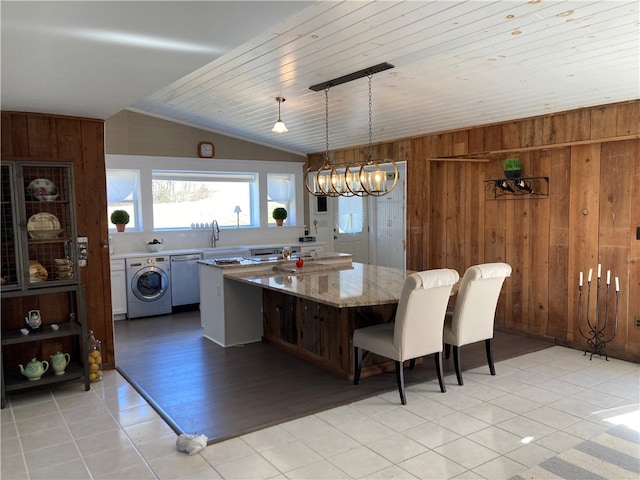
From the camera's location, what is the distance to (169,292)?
6562 mm

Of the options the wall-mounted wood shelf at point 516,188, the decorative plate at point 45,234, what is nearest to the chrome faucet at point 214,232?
the decorative plate at point 45,234

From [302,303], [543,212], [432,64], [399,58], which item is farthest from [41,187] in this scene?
[543,212]

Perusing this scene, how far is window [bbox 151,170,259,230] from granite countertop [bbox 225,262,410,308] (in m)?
2.65

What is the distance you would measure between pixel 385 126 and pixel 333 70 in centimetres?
192

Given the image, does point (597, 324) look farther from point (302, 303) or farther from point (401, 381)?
point (302, 303)

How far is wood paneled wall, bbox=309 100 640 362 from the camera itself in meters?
4.45

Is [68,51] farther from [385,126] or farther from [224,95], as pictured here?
[385,126]

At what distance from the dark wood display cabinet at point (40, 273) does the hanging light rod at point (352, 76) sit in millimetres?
2270

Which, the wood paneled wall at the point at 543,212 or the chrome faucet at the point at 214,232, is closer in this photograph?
the wood paneled wall at the point at 543,212

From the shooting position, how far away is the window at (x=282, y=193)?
807 centimetres

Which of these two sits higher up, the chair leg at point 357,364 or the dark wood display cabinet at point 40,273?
the dark wood display cabinet at point 40,273

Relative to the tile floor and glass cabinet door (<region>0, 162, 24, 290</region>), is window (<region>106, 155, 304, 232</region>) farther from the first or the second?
the tile floor

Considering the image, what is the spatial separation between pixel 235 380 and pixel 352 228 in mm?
4748

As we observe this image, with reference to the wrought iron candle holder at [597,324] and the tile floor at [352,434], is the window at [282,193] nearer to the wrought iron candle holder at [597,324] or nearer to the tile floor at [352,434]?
the tile floor at [352,434]
